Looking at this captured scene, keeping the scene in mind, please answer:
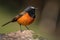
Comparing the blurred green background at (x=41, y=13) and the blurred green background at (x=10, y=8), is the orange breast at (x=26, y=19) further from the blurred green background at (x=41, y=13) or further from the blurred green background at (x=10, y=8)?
the blurred green background at (x=10, y=8)

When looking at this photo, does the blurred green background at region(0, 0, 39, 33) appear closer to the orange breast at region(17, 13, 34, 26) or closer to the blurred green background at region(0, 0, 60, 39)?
the blurred green background at region(0, 0, 60, 39)

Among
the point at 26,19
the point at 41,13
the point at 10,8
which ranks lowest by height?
the point at 26,19

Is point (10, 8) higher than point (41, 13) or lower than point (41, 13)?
higher

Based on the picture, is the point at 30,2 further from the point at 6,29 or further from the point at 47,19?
the point at 6,29

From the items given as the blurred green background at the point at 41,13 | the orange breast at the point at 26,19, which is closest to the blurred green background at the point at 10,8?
the blurred green background at the point at 41,13

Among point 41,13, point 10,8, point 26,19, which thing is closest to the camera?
point 26,19

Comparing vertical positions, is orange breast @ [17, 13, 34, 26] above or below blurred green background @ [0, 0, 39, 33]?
below

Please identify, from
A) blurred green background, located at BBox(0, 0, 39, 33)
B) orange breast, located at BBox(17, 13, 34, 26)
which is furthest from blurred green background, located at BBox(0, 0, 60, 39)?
orange breast, located at BBox(17, 13, 34, 26)

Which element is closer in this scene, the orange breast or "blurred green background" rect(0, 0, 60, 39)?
the orange breast

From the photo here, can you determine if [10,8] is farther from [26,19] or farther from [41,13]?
[26,19]

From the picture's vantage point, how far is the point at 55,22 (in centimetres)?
1131

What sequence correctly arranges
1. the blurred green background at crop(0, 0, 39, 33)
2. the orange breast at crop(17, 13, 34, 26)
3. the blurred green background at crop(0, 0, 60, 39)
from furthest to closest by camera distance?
the blurred green background at crop(0, 0, 39, 33)
the blurred green background at crop(0, 0, 60, 39)
the orange breast at crop(17, 13, 34, 26)

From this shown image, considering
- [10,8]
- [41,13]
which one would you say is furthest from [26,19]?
[10,8]

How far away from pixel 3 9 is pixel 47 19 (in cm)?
167
